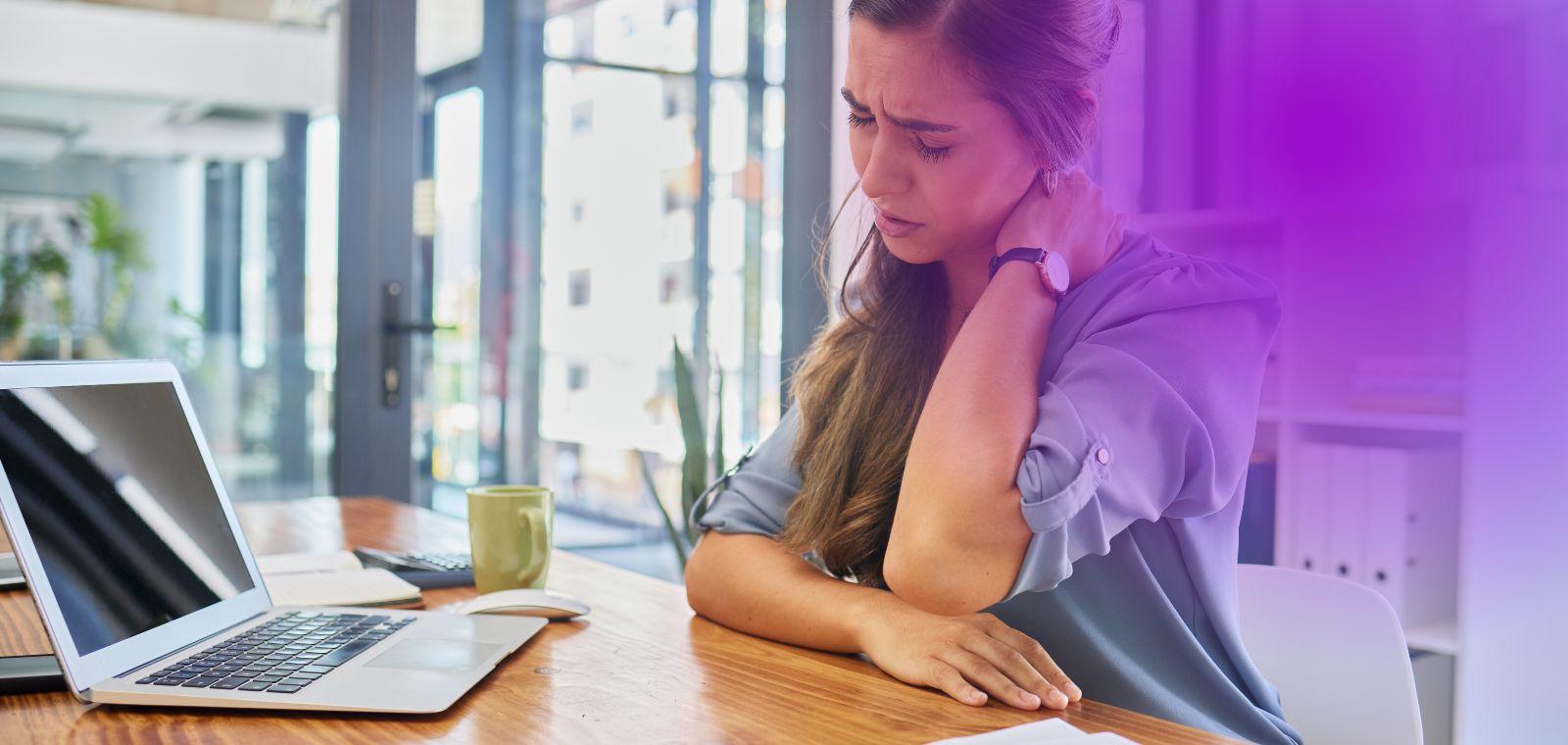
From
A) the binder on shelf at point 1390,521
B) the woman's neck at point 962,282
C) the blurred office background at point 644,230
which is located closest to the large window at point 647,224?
the blurred office background at point 644,230

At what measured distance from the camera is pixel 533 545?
4.08 feet

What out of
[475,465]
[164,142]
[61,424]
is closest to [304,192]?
[164,142]

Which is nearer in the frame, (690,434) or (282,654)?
(282,654)

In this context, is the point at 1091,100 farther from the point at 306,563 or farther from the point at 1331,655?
the point at 306,563

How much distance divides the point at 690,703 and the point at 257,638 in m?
0.37

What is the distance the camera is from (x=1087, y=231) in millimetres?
1137

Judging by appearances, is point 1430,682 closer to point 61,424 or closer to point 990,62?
point 990,62

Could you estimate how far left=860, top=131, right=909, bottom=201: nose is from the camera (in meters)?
1.10

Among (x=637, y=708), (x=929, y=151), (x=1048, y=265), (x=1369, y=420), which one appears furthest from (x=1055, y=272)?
(x=1369, y=420)

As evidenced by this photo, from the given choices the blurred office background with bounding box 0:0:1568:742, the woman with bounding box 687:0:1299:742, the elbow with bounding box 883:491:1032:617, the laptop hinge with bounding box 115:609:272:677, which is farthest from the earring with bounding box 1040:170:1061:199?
the blurred office background with bounding box 0:0:1568:742

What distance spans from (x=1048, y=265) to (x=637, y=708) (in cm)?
51

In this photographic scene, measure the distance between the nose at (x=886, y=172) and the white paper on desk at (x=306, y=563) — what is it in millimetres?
744

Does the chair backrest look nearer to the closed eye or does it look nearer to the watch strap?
the watch strap

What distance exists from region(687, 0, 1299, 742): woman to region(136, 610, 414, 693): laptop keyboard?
325 millimetres
